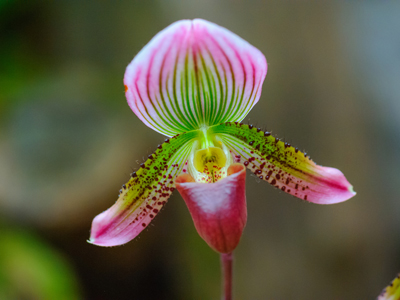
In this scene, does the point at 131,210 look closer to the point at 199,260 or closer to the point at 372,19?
the point at 199,260

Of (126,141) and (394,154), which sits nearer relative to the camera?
(394,154)

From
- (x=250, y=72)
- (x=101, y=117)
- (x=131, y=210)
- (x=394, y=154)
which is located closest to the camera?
(x=250, y=72)

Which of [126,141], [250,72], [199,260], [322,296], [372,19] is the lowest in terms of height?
[322,296]

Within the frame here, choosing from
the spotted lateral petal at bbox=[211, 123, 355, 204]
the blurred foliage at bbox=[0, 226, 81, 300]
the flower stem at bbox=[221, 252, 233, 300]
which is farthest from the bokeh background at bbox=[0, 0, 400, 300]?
the flower stem at bbox=[221, 252, 233, 300]

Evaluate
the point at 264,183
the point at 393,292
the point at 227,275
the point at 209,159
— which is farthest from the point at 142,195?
the point at 264,183

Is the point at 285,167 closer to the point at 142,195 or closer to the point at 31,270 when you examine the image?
the point at 142,195

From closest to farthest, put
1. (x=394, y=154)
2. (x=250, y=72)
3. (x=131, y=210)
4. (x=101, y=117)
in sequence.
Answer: (x=250, y=72), (x=131, y=210), (x=394, y=154), (x=101, y=117)

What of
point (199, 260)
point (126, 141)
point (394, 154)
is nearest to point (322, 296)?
point (199, 260)
